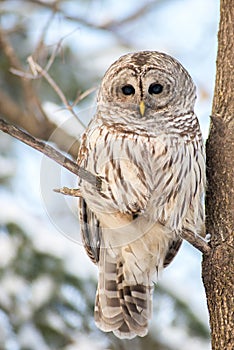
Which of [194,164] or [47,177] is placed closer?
[194,164]

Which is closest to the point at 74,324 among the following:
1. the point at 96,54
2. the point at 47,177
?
the point at 47,177

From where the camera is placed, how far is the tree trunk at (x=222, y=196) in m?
3.06

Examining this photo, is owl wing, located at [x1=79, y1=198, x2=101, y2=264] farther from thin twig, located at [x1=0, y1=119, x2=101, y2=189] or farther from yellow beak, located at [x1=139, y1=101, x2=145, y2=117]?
thin twig, located at [x1=0, y1=119, x2=101, y2=189]

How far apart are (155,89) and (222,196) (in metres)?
0.74

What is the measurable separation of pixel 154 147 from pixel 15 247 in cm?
136

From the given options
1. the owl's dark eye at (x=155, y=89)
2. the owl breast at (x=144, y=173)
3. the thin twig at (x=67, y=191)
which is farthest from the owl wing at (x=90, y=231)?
the thin twig at (x=67, y=191)

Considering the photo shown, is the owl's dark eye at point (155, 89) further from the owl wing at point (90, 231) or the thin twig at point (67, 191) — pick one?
the thin twig at point (67, 191)

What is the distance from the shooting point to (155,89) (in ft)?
12.1

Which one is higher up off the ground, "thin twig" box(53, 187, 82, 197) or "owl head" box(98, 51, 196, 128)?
"owl head" box(98, 51, 196, 128)

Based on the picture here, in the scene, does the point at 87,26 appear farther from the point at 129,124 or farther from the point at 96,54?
the point at 129,124

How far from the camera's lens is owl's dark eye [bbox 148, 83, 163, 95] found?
369 cm

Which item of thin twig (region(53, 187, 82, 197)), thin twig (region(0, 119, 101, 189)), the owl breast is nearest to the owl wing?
the owl breast

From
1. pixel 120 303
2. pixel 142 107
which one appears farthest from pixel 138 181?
pixel 120 303

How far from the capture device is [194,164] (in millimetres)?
3424
